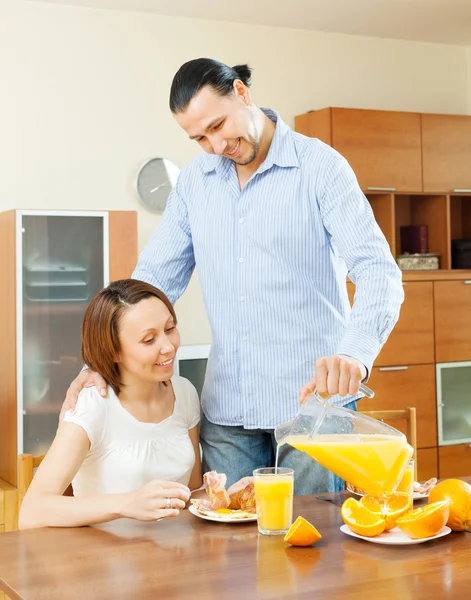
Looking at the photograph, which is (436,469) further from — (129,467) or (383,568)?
(383,568)

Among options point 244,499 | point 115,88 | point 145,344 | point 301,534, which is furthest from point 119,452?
point 115,88

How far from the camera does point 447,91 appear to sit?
17.4ft

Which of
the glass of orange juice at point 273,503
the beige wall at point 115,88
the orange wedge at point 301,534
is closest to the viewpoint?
the orange wedge at point 301,534

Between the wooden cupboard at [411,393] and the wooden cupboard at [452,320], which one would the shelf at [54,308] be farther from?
the wooden cupboard at [452,320]

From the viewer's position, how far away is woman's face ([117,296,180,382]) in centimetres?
197

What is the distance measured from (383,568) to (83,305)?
2847 millimetres

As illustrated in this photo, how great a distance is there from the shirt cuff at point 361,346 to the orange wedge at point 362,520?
256 mm

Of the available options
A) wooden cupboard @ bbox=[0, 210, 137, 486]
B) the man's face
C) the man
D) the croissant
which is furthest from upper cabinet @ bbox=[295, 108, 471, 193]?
the croissant

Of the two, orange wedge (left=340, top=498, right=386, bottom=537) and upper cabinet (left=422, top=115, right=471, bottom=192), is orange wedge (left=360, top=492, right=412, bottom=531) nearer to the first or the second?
orange wedge (left=340, top=498, right=386, bottom=537)

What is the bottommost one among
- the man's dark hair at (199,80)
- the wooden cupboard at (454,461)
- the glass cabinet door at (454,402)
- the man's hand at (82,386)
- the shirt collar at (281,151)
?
the wooden cupboard at (454,461)

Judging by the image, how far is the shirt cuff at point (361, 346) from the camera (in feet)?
5.48

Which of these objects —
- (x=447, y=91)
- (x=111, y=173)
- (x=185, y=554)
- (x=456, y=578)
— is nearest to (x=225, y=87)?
(x=185, y=554)

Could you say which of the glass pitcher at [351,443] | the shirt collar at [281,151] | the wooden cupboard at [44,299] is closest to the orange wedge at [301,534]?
the glass pitcher at [351,443]

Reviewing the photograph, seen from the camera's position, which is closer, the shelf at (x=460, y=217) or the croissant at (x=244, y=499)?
the croissant at (x=244, y=499)
